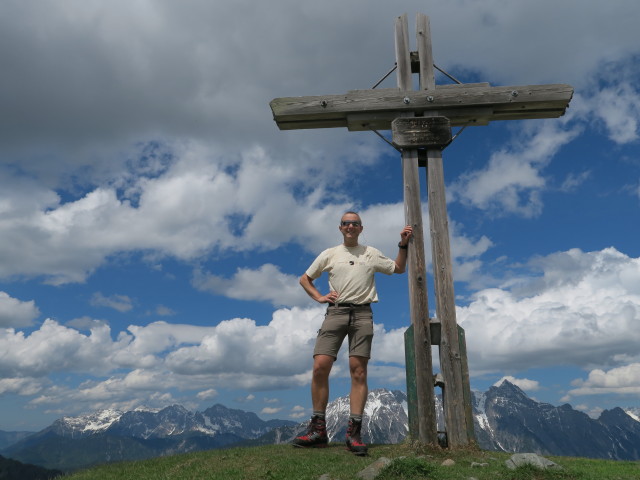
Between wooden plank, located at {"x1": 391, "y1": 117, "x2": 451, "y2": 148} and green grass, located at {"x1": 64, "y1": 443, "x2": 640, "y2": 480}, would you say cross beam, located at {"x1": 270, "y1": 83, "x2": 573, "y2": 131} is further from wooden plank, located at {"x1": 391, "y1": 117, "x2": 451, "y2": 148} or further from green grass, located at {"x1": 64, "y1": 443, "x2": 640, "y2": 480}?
green grass, located at {"x1": 64, "y1": 443, "x2": 640, "y2": 480}

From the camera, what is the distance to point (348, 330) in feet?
32.0

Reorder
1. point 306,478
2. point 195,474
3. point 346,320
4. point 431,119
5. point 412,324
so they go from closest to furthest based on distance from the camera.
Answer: point 306,478 → point 195,474 → point 346,320 → point 412,324 → point 431,119

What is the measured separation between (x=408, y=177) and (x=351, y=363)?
13.0 feet

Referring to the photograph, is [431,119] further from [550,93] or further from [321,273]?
[321,273]

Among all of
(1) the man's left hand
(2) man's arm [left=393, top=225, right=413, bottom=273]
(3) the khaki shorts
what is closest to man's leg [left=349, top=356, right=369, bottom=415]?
(3) the khaki shorts

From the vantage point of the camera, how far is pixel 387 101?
11234 mm

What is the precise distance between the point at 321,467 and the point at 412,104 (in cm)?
727

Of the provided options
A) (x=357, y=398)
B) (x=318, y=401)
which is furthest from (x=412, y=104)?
(x=318, y=401)

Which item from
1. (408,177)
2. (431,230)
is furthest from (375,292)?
(408,177)

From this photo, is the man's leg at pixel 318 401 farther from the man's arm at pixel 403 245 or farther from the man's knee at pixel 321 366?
the man's arm at pixel 403 245

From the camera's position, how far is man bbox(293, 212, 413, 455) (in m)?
9.60

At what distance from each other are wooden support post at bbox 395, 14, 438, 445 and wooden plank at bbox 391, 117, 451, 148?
22 centimetres

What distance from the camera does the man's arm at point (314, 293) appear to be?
9805mm

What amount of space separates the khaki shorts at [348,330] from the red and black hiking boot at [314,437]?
50.6 inches
